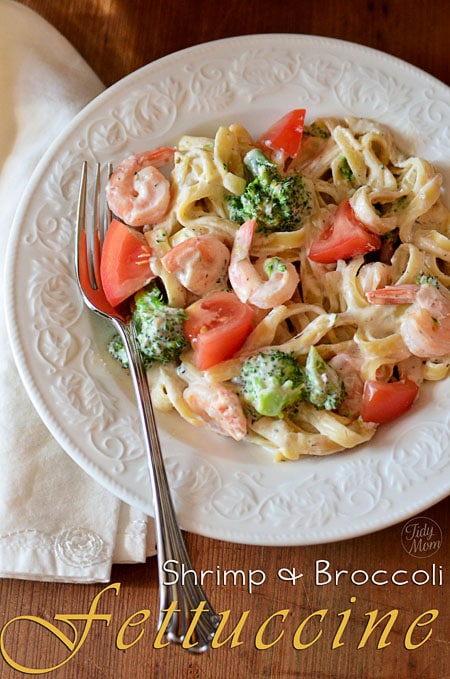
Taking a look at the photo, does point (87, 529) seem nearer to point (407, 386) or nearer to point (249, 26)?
point (407, 386)

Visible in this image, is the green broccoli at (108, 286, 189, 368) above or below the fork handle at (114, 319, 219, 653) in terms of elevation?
above

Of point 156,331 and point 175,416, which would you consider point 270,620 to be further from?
point 156,331

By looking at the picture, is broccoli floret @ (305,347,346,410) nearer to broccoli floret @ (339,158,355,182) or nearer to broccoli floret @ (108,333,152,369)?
broccoli floret @ (108,333,152,369)

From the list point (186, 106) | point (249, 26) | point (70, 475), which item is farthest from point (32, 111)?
point (70, 475)

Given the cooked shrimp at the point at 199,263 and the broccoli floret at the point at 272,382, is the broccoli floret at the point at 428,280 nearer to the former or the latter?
the broccoli floret at the point at 272,382

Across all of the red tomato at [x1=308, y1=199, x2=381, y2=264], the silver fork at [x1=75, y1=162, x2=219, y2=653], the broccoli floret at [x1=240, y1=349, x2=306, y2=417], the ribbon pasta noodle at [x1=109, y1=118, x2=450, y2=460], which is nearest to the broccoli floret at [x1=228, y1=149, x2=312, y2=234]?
the ribbon pasta noodle at [x1=109, y1=118, x2=450, y2=460]
